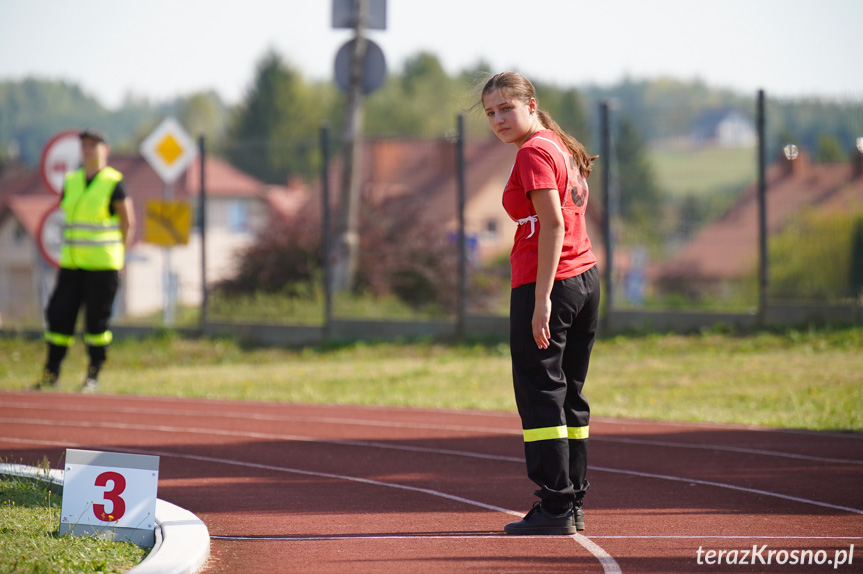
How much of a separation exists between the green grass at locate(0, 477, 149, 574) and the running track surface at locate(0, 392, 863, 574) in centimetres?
42

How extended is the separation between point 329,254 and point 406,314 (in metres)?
1.75

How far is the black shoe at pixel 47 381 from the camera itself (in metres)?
10.9

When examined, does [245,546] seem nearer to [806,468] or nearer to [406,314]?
[806,468]

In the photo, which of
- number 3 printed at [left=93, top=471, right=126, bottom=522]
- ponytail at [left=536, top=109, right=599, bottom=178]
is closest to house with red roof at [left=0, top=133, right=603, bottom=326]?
ponytail at [left=536, top=109, right=599, bottom=178]

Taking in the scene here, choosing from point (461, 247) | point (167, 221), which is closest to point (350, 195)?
point (167, 221)

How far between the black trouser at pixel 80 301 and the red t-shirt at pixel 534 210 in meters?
6.37

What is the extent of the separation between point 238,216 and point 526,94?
50.2ft

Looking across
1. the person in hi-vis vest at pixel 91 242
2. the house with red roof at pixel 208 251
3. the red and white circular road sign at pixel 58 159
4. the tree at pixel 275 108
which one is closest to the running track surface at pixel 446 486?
the person in hi-vis vest at pixel 91 242

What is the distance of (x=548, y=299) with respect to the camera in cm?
486

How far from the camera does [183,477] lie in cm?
673

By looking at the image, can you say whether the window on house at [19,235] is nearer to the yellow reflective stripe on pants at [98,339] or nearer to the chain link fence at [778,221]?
the chain link fence at [778,221]

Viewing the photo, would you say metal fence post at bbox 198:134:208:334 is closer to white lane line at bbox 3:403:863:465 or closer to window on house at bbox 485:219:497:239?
window on house at bbox 485:219:497:239

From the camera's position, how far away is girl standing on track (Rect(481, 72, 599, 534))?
193 inches

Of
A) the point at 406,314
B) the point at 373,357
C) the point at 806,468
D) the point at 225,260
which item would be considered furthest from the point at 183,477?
the point at 225,260
